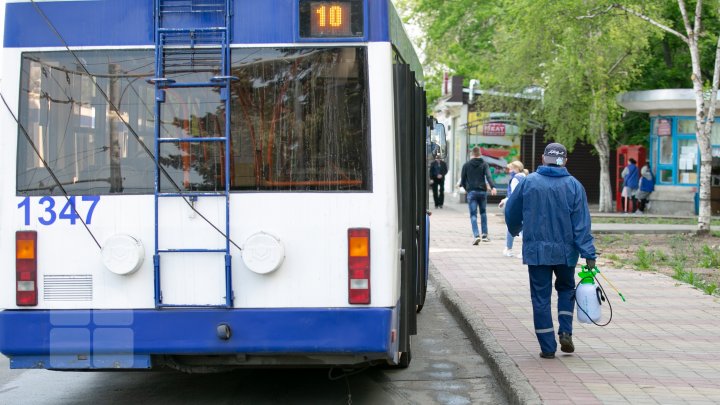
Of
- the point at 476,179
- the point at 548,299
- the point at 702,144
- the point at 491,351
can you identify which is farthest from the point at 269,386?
the point at 702,144

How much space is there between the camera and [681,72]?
33.4 meters

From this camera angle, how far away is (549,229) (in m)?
7.79

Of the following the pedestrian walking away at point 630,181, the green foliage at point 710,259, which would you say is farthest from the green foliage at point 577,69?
the green foliage at point 710,259

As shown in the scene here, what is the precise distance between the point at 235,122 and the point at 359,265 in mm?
1150

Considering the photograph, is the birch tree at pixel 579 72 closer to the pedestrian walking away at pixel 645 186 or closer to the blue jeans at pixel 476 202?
the pedestrian walking away at pixel 645 186

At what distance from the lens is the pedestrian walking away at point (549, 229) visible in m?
7.76

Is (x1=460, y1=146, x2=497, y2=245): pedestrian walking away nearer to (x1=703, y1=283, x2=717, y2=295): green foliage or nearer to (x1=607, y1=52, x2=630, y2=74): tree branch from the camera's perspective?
(x1=703, y1=283, x2=717, y2=295): green foliage

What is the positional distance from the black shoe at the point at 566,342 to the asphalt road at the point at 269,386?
0.66m

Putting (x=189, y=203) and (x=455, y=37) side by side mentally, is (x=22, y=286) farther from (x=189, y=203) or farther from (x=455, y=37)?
(x=455, y=37)

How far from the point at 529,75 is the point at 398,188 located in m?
26.1

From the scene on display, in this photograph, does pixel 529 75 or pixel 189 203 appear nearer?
pixel 189 203

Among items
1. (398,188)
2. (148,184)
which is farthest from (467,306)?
(148,184)

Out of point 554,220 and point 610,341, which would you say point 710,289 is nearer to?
point 610,341

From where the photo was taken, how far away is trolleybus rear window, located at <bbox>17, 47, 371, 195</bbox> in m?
6.05
